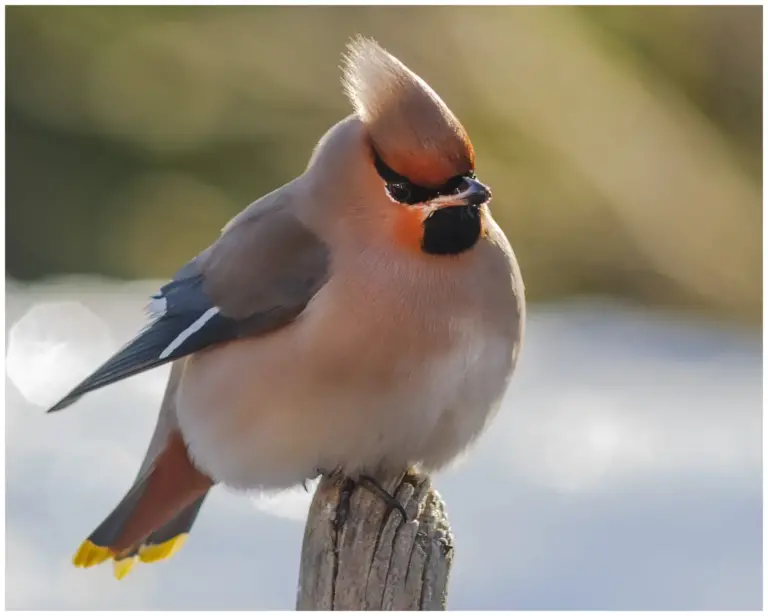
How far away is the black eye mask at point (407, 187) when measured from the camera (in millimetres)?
2686

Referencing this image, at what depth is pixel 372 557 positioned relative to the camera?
2.72 meters

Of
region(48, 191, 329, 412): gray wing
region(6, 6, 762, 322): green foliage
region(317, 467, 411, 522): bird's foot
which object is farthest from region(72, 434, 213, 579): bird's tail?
region(6, 6, 762, 322): green foliage

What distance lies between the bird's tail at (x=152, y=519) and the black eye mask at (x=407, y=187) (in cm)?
97

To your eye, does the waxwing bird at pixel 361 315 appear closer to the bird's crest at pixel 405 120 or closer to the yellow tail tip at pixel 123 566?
the bird's crest at pixel 405 120

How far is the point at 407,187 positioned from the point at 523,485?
236 cm

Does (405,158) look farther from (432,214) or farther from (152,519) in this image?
(152,519)

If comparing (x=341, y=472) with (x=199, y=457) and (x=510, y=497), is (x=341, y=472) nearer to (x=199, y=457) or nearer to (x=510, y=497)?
(x=199, y=457)

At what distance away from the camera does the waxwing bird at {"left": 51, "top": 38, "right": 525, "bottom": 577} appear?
2.78 meters

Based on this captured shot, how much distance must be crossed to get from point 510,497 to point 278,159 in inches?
84.7

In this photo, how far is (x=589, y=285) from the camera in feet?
21.2

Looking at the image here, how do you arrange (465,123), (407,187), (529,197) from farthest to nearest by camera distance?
(529,197), (465,123), (407,187)

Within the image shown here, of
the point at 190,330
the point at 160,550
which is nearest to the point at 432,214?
the point at 190,330

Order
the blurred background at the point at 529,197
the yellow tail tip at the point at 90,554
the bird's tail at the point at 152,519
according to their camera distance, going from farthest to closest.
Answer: the blurred background at the point at 529,197
the yellow tail tip at the point at 90,554
the bird's tail at the point at 152,519

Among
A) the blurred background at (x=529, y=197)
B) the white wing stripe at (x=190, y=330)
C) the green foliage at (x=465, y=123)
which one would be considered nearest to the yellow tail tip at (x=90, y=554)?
the white wing stripe at (x=190, y=330)
